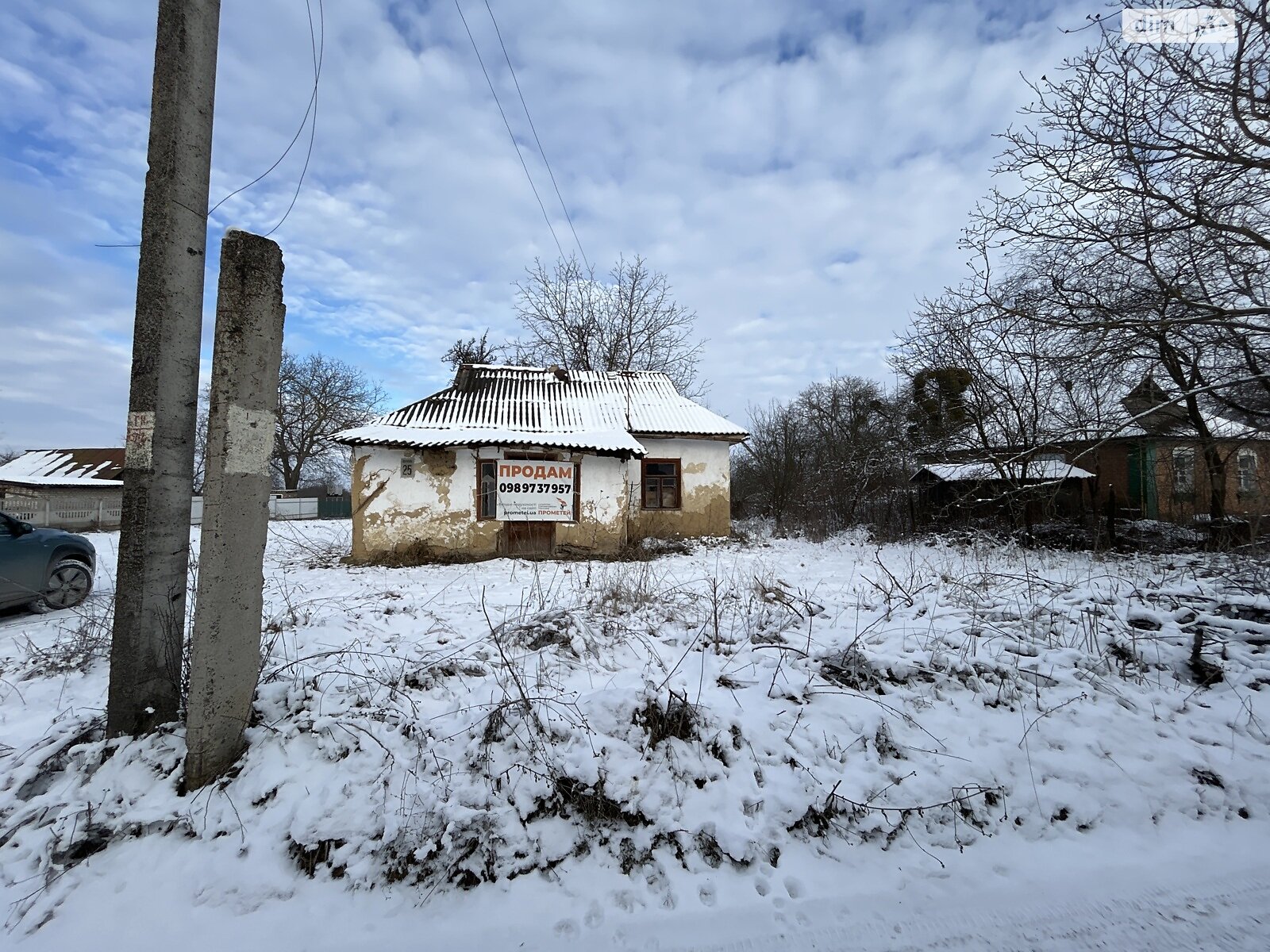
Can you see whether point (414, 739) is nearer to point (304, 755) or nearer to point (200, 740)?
point (304, 755)

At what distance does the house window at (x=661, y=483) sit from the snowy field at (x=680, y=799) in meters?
11.5

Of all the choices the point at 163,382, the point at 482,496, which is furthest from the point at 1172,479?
the point at 163,382

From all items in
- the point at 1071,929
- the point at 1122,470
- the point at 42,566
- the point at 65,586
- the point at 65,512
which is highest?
the point at 1122,470

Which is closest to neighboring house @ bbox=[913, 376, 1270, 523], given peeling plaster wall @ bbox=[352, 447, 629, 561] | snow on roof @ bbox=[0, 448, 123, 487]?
peeling plaster wall @ bbox=[352, 447, 629, 561]

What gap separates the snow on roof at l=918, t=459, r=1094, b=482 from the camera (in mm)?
12469

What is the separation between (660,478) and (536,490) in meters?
4.61

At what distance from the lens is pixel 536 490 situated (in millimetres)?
12344

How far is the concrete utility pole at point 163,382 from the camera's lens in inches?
111

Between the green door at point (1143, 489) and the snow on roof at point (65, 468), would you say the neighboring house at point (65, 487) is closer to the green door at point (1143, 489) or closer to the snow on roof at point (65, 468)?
the snow on roof at point (65, 468)

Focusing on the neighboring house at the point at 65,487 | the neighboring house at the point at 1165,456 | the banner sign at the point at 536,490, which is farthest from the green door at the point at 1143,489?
the neighboring house at the point at 65,487

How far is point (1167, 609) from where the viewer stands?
440 centimetres

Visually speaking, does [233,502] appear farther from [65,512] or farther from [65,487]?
[65,487]

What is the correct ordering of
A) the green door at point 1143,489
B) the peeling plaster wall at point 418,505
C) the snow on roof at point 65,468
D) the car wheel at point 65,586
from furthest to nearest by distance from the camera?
the snow on roof at point 65,468
the green door at point 1143,489
the peeling plaster wall at point 418,505
the car wheel at point 65,586

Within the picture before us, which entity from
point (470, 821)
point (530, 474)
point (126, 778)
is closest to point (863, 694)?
point (470, 821)
